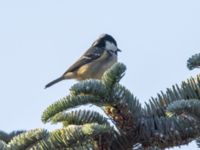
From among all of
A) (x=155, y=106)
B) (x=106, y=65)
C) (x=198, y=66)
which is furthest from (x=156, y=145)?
(x=106, y=65)

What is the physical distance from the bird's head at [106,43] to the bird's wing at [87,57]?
0.20m

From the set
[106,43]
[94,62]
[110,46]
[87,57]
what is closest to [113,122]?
[94,62]

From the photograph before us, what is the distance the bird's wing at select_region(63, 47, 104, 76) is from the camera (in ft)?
34.4

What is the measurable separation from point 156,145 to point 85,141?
27 centimetres

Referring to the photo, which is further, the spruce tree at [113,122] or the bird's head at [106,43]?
the bird's head at [106,43]

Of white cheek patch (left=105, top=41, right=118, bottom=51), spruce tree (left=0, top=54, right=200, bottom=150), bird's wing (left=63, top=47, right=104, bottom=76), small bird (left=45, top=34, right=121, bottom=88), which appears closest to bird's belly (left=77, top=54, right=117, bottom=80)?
small bird (left=45, top=34, right=121, bottom=88)

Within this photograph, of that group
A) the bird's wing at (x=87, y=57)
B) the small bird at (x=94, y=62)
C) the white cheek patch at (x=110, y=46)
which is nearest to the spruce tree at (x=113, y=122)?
the small bird at (x=94, y=62)

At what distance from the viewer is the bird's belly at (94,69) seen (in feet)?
33.0

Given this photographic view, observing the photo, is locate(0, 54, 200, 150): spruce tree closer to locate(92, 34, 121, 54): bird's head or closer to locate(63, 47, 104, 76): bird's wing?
locate(63, 47, 104, 76): bird's wing

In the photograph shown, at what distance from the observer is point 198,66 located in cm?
236

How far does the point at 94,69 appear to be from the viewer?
10.1 meters

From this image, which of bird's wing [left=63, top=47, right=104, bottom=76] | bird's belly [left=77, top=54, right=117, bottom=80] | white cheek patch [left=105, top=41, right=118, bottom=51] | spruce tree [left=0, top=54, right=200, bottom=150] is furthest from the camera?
white cheek patch [left=105, top=41, right=118, bottom=51]

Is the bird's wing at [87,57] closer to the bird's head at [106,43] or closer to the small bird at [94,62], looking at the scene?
the small bird at [94,62]

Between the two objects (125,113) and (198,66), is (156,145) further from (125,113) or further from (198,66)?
(198,66)
